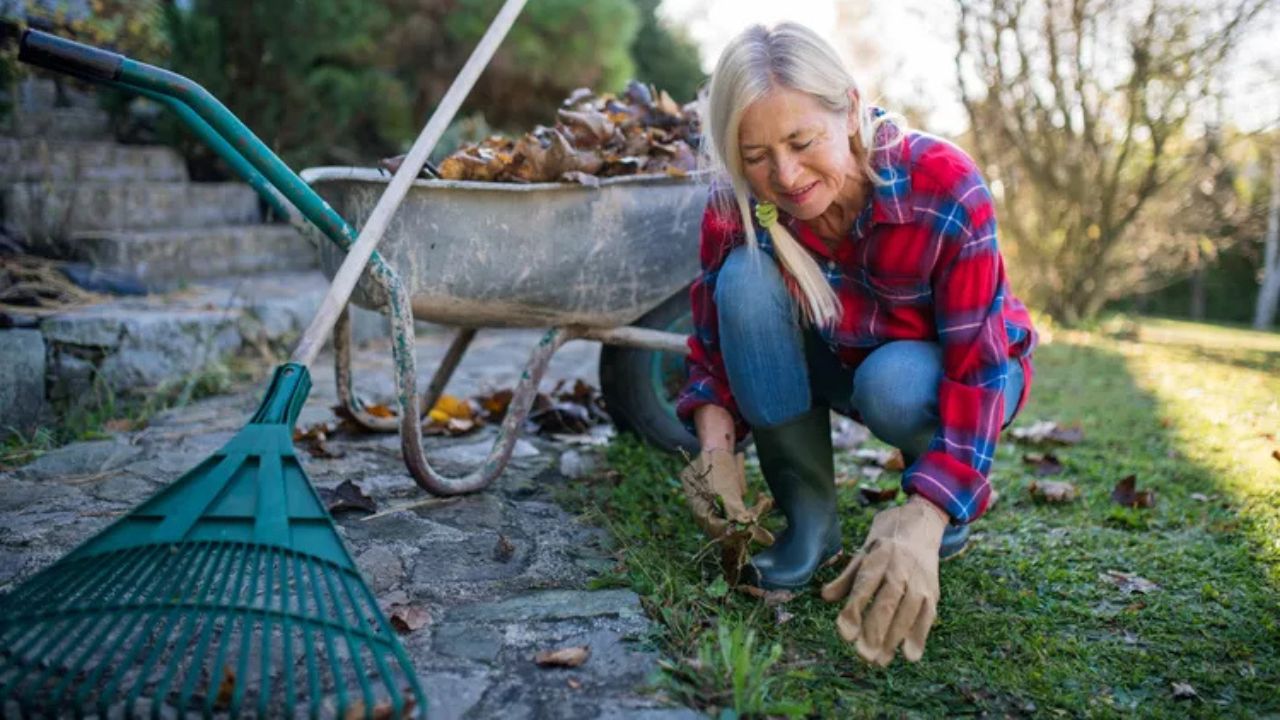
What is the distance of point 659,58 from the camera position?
26.0 feet

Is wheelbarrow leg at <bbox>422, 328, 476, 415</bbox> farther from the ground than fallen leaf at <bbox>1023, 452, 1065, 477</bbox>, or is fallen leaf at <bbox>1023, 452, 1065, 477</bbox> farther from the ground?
wheelbarrow leg at <bbox>422, 328, 476, 415</bbox>

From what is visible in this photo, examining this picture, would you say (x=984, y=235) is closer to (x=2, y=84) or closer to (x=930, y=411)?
(x=930, y=411)

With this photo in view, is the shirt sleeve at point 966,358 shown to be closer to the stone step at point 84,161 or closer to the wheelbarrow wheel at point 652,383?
the wheelbarrow wheel at point 652,383

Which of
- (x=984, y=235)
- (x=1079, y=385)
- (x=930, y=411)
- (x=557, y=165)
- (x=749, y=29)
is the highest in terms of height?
(x=749, y=29)

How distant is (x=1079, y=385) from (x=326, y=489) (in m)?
3.04

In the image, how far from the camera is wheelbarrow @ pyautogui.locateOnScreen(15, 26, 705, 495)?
1.91 meters

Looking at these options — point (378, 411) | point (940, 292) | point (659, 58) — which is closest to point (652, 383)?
point (378, 411)

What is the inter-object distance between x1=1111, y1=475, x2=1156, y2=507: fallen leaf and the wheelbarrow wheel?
1.00m

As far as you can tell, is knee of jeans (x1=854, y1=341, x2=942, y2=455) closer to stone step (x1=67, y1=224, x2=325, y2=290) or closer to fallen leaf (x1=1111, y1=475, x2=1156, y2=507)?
fallen leaf (x1=1111, y1=475, x2=1156, y2=507)

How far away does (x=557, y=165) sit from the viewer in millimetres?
2117

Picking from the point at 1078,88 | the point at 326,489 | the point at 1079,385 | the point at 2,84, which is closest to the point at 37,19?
the point at 2,84

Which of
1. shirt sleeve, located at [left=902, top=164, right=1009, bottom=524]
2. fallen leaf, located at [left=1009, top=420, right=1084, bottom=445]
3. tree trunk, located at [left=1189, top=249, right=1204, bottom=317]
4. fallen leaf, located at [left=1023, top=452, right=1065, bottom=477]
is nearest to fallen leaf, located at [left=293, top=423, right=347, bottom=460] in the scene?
shirt sleeve, located at [left=902, top=164, right=1009, bottom=524]

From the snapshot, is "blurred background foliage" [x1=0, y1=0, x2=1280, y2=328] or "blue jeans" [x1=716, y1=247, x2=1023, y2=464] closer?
"blue jeans" [x1=716, y1=247, x2=1023, y2=464]

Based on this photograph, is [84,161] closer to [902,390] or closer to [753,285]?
[753,285]
